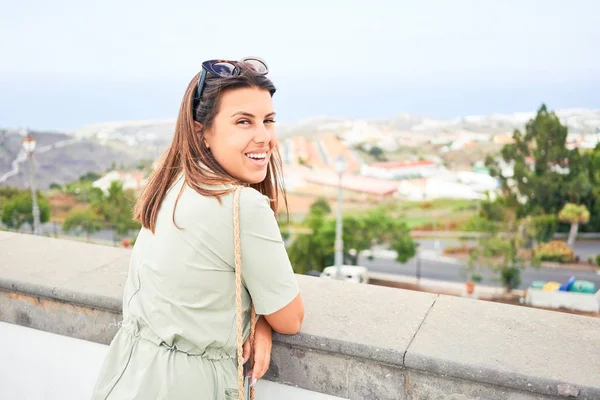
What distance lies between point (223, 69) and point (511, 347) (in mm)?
773

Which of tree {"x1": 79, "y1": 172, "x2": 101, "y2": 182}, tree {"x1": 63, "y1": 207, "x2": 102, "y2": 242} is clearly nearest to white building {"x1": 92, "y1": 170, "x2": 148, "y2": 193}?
tree {"x1": 79, "y1": 172, "x2": 101, "y2": 182}

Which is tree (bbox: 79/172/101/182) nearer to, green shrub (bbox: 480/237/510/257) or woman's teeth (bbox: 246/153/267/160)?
green shrub (bbox: 480/237/510/257)

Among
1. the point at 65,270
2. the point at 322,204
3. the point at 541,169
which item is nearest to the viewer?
the point at 65,270

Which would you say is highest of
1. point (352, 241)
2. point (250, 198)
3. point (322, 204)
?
point (250, 198)

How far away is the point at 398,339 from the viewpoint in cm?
122

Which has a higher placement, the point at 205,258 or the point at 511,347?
the point at 205,258

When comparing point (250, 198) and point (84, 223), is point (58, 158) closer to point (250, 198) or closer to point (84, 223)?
point (84, 223)

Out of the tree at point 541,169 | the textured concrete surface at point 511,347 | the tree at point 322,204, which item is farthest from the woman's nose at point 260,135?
the tree at point 322,204

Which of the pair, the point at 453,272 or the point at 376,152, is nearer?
the point at 453,272

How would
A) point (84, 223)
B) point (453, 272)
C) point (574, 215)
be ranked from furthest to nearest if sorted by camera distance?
1. point (84, 223)
2. point (453, 272)
3. point (574, 215)

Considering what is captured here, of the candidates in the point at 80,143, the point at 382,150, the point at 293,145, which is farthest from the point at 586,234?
the point at 80,143

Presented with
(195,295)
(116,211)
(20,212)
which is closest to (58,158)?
(20,212)

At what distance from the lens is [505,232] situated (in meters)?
33.1

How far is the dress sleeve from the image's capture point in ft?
3.43
